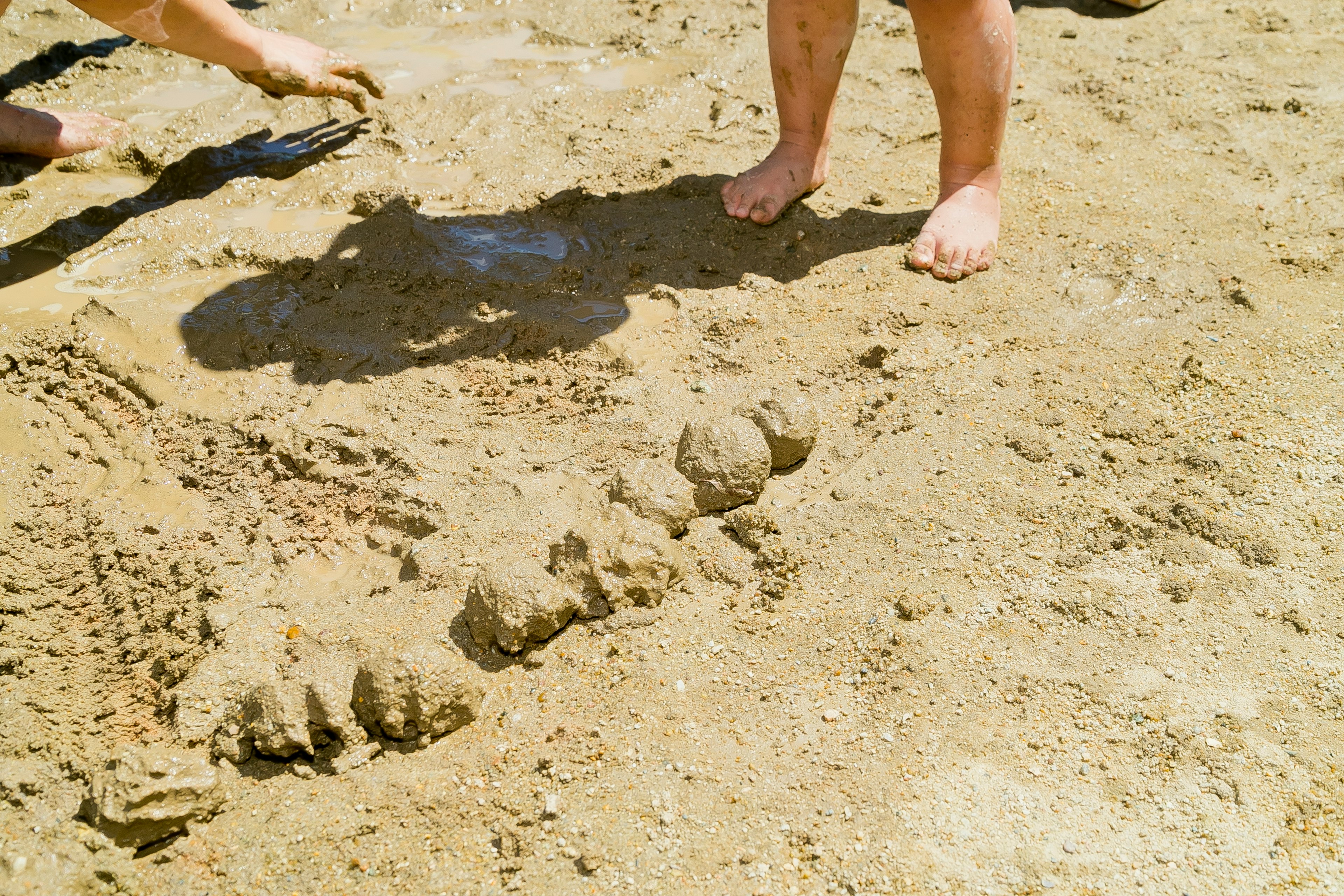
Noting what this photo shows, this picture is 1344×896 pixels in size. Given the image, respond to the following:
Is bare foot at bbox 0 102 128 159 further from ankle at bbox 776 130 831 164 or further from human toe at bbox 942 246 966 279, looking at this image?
human toe at bbox 942 246 966 279

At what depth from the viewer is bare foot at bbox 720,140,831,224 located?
10.2ft

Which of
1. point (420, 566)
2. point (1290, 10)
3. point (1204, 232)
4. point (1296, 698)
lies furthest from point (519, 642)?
point (1290, 10)

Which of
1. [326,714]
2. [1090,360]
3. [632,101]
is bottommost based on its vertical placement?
[326,714]

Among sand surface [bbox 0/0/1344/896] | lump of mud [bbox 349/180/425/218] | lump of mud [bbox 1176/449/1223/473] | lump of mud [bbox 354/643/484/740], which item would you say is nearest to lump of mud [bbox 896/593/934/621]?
sand surface [bbox 0/0/1344/896]

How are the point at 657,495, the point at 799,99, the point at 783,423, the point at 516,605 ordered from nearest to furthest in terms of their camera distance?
the point at 516,605
the point at 657,495
the point at 783,423
the point at 799,99

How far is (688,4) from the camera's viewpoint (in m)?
4.48

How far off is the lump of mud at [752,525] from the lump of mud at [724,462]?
0.18 ft

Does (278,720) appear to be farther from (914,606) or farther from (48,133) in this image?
(48,133)

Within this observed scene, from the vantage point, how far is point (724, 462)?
2.19m

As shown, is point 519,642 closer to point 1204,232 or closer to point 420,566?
point 420,566

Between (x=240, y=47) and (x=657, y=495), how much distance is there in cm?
234

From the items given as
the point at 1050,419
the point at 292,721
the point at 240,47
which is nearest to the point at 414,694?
the point at 292,721

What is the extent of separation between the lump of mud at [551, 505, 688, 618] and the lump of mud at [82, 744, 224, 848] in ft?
2.56

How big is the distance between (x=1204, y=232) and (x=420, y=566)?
8.87 feet
